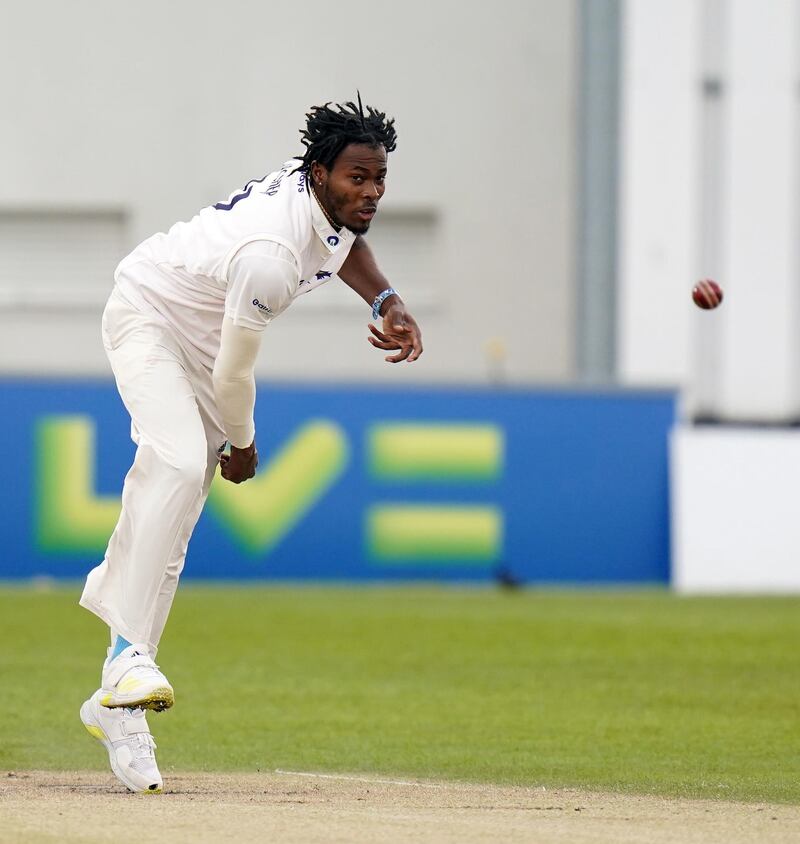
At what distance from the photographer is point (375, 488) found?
1478cm

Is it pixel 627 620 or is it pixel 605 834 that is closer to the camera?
pixel 605 834

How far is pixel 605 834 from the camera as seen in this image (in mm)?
4809

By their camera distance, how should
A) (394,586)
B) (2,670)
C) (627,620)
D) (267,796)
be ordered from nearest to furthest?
1. (267,796)
2. (2,670)
3. (627,620)
4. (394,586)

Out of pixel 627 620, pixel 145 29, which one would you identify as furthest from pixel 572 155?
pixel 627 620

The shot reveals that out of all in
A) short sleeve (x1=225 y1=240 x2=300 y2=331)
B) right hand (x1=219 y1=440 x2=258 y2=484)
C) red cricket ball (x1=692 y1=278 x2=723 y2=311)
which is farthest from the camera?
red cricket ball (x1=692 y1=278 x2=723 y2=311)

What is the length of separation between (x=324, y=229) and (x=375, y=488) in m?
9.32

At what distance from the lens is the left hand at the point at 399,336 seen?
562 centimetres

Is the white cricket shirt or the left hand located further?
the left hand

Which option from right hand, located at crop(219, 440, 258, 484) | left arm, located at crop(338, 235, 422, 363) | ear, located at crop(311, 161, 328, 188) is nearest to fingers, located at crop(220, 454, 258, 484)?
right hand, located at crop(219, 440, 258, 484)

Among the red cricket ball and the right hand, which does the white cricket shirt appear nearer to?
the right hand

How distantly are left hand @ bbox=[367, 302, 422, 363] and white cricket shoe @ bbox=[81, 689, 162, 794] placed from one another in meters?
1.30

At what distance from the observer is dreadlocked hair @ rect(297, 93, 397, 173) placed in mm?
5488

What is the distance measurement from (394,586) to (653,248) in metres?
4.60

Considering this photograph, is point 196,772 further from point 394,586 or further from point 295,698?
point 394,586
